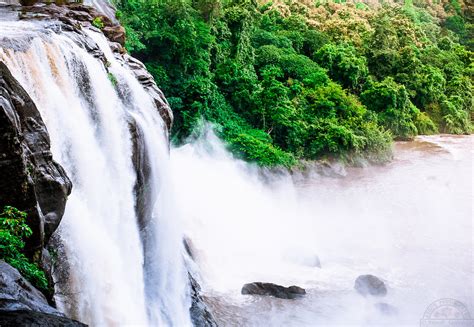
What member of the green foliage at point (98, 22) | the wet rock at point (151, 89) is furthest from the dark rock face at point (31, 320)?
the green foliage at point (98, 22)

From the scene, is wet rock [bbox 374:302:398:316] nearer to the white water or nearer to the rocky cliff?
the white water

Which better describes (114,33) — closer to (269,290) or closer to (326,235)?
(269,290)

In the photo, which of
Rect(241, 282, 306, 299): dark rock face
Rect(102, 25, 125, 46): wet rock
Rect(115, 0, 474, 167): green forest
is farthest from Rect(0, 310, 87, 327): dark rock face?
Rect(115, 0, 474, 167): green forest

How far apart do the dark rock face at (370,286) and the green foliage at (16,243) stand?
1067 cm

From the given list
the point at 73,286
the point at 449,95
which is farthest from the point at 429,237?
the point at 449,95

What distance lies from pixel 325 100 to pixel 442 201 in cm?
898

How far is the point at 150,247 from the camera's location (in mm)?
12531

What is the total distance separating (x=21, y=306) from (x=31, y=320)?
44 centimetres

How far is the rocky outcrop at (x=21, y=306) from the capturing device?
175 inches

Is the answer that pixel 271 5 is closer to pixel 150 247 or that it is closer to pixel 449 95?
pixel 449 95

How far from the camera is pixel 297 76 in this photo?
108 feet

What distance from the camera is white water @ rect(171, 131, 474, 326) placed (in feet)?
46.1

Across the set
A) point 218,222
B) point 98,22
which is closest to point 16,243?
point 98,22

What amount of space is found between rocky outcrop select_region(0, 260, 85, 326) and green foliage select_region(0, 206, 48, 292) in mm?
493
